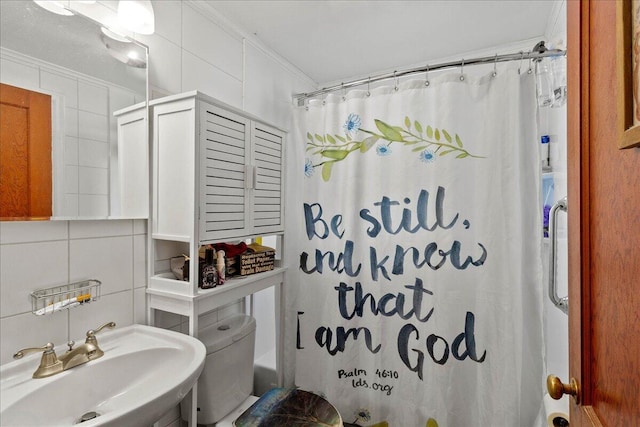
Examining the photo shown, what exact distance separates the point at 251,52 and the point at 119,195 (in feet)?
3.94

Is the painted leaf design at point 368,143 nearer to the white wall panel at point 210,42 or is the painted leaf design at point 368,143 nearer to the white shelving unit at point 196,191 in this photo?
the white shelving unit at point 196,191

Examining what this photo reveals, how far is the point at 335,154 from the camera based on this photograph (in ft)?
5.91

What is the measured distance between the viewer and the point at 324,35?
1.86 meters

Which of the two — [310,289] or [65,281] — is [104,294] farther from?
[310,289]

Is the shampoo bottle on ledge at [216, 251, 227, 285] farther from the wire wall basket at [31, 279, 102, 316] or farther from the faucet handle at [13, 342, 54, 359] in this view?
the faucet handle at [13, 342, 54, 359]

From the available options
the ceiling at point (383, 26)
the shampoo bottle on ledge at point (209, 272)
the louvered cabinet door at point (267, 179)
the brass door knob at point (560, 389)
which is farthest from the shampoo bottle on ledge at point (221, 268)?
the ceiling at point (383, 26)

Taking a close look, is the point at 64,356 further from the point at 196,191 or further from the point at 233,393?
the point at 233,393

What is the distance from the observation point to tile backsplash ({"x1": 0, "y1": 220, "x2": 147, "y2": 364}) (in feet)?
3.12

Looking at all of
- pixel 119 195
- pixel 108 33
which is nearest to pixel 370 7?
pixel 108 33

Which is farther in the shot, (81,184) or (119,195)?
(119,195)

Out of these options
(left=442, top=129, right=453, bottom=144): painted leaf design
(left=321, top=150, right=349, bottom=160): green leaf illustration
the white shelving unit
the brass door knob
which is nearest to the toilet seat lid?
the white shelving unit

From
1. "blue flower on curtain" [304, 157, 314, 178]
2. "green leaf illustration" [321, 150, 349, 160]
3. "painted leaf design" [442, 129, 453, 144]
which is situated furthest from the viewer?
"blue flower on curtain" [304, 157, 314, 178]

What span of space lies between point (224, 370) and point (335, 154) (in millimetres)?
1255

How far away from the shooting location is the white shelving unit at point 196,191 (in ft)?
4.02
